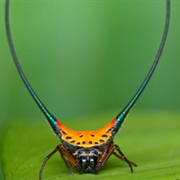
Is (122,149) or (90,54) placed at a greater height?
(90,54)

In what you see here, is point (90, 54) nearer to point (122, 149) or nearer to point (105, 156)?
point (122, 149)

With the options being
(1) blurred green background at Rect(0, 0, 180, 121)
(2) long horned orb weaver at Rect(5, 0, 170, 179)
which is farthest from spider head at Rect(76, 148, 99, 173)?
(1) blurred green background at Rect(0, 0, 180, 121)

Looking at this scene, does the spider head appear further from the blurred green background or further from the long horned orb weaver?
the blurred green background

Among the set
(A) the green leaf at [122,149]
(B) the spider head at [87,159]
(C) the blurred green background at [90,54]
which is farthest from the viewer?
(C) the blurred green background at [90,54]

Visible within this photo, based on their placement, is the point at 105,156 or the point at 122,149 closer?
the point at 105,156

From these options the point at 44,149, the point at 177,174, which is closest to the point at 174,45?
the point at 44,149

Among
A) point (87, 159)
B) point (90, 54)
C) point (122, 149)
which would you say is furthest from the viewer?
point (90, 54)

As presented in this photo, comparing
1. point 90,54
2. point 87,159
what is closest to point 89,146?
point 87,159

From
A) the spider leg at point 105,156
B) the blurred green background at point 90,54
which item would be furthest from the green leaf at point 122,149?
the blurred green background at point 90,54

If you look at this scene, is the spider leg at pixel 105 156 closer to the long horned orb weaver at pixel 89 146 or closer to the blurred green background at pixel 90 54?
the long horned orb weaver at pixel 89 146

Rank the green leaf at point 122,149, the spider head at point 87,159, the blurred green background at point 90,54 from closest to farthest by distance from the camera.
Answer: the green leaf at point 122,149 < the spider head at point 87,159 < the blurred green background at point 90,54
